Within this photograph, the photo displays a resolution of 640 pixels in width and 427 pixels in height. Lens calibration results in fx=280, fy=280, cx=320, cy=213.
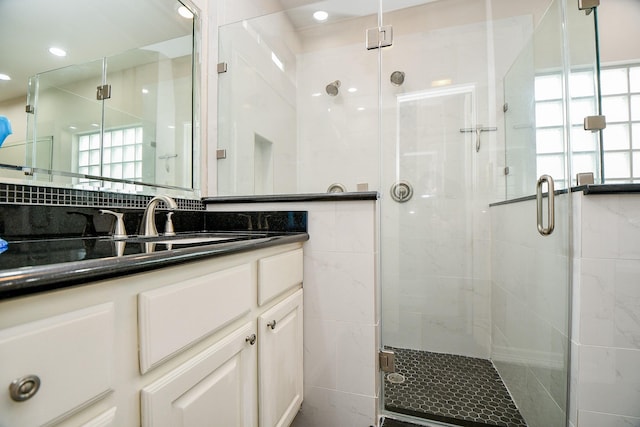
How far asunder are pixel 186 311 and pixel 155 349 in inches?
3.7

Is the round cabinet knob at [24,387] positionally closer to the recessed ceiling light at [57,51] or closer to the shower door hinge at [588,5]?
the recessed ceiling light at [57,51]

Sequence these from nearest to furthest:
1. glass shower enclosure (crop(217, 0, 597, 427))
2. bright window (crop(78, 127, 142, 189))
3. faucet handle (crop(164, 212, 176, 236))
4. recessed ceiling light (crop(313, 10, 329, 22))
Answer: bright window (crop(78, 127, 142, 189)) < faucet handle (crop(164, 212, 176, 236)) < glass shower enclosure (crop(217, 0, 597, 427)) < recessed ceiling light (crop(313, 10, 329, 22))

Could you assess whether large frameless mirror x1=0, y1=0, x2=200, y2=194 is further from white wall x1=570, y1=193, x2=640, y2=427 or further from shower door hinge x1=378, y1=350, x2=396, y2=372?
white wall x1=570, y1=193, x2=640, y2=427

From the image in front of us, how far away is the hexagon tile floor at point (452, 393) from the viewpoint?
1.30 m

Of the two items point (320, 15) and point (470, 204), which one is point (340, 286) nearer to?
point (470, 204)

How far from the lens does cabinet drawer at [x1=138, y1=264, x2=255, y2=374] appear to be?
0.52m

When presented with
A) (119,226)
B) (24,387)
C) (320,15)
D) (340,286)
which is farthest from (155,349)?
(320,15)

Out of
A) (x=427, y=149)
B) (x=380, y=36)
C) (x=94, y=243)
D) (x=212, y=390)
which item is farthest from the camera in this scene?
(x=427, y=149)

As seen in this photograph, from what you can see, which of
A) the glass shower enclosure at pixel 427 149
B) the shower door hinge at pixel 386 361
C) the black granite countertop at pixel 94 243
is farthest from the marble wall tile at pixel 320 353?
the black granite countertop at pixel 94 243

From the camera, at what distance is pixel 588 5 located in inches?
43.7

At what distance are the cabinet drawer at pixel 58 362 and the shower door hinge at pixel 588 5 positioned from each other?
1829 mm

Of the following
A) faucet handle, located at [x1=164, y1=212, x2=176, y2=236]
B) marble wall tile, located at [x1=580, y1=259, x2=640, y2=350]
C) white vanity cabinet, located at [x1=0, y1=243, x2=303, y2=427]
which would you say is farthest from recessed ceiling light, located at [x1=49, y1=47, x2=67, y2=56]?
marble wall tile, located at [x1=580, y1=259, x2=640, y2=350]

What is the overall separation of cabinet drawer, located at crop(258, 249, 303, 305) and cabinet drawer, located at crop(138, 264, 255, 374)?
10 centimetres

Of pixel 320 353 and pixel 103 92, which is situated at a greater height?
pixel 103 92
